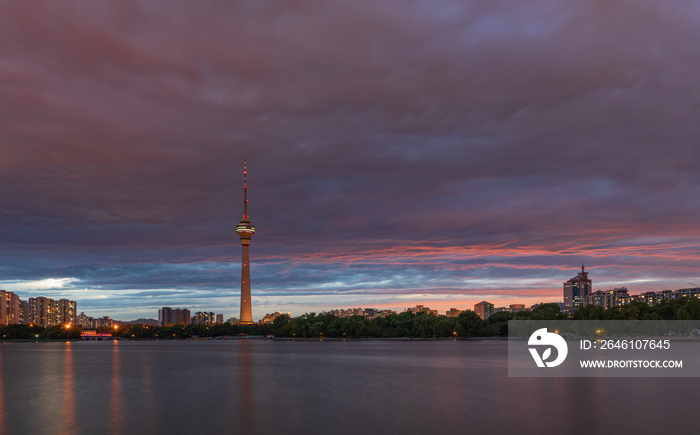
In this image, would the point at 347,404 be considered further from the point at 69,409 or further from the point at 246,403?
the point at 69,409

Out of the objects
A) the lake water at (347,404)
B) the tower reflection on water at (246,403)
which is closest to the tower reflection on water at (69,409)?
the lake water at (347,404)

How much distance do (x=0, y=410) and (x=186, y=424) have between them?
52.7 ft

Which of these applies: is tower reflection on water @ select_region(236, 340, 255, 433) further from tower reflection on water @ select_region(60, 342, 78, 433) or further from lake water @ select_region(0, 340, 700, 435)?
tower reflection on water @ select_region(60, 342, 78, 433)

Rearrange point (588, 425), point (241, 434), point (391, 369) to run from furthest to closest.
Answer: point (391, 369) → point (588, 425) → point (241, 434)

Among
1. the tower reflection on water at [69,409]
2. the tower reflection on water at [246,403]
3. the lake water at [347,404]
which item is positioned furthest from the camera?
the tower reflection on water at [246,403]

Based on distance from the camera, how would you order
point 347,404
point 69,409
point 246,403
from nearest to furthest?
point 69,409 → point 347,404 → point 246,403

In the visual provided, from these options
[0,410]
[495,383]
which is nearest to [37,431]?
[0,410]

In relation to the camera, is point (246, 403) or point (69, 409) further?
point (246, 403)

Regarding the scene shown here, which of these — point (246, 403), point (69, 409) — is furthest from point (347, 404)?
point (69, 409)

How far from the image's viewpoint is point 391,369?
235 ft

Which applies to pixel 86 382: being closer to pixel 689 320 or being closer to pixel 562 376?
pixel 562 376

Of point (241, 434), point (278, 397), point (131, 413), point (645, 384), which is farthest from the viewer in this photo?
point (645, 384)

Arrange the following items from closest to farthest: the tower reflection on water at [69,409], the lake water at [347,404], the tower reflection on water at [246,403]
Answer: the lake water at [347,404] → the tower reflection on water at [69,409] → the tower reflection on water at [246,403]

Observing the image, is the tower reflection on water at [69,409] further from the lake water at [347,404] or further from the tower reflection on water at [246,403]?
the tower reflection on water at [246,403]
